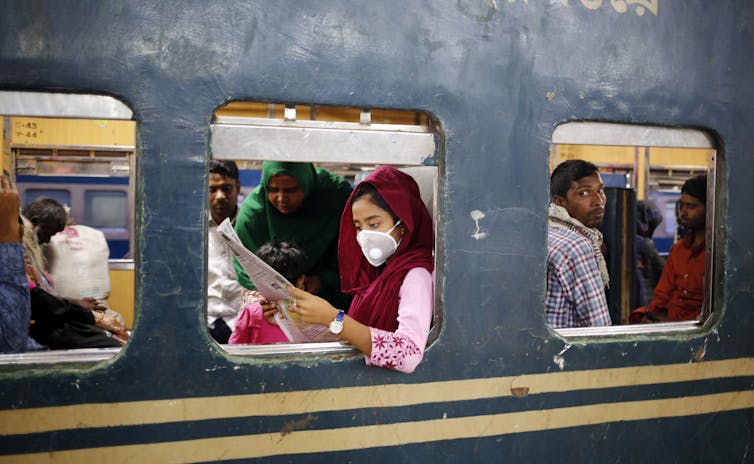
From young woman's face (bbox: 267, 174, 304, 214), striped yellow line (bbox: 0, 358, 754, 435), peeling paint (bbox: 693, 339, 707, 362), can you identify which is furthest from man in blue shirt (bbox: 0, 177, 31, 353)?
peeling paint (bbox: 693, 339, 707, 362)

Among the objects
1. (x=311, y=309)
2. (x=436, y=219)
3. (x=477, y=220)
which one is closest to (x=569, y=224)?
(x=477, y=220)

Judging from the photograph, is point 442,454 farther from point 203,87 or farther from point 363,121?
point 203,87

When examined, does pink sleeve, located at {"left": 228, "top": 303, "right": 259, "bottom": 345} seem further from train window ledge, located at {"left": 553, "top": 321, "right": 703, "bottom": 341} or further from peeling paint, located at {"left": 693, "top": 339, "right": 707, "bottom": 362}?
peeling paint, located at {"left": 693, "top": 339, "right": 707, "bottom": 362}

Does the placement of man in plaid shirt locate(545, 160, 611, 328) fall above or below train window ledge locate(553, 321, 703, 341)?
above

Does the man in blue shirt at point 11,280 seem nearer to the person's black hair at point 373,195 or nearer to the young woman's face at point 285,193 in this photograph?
the person's black hair at point 373,195

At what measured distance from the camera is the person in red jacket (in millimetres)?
3654

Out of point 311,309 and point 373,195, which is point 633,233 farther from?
point 311,309

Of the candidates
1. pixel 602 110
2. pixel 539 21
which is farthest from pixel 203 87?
pixel 602 110

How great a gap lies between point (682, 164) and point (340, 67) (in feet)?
24.2

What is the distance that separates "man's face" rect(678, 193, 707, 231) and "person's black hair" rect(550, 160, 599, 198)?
887 millimetres

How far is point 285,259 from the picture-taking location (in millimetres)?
2953

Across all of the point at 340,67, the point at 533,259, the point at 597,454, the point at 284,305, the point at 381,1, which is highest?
the point at 381,1

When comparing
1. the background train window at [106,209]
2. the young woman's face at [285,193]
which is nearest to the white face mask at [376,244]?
the young woman's face at [285,193]

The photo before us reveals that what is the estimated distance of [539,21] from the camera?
2.44 metres
